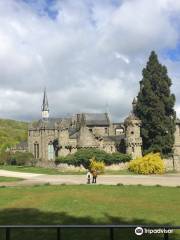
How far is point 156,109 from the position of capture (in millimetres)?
79375

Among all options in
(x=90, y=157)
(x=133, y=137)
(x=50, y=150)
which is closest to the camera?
(x=90, y=157)

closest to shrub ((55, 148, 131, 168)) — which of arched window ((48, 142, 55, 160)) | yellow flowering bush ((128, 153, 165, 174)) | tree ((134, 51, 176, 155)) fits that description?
tree ((134, 51, 176, 155))

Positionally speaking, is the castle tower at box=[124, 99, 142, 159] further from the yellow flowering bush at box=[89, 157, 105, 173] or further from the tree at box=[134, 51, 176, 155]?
the yellow flowering bush at box=[89, 157, 105, 173]

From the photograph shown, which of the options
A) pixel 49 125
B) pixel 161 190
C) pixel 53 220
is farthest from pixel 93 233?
pixel 49 125

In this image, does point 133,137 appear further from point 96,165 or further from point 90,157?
point 96,165

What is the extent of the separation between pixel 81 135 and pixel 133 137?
34.7ft

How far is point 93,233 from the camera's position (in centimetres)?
1766

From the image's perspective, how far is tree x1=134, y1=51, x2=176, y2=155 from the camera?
78375 mm

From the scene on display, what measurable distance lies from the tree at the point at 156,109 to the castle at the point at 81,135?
1.99 metres

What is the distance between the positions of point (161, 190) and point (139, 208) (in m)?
10.8

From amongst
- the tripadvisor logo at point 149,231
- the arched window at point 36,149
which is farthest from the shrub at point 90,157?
the tripadvisor logo at point 149,231

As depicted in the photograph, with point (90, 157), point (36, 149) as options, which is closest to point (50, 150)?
point (36, 149)

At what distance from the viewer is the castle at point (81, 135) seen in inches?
3255

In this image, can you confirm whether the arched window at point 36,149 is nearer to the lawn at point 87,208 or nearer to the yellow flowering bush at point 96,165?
the yellow flowering bush at point 96,165
